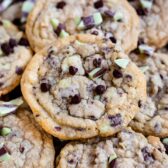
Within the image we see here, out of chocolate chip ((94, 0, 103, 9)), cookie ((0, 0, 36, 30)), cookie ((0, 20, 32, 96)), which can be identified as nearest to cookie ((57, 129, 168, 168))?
cookie ((0, 20, 32, 96))

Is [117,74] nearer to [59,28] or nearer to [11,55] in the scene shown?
[59,28]

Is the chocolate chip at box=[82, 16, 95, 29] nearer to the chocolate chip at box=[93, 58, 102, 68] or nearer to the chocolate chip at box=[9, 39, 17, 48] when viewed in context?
the chocolate chip at box=[93, 58, 102, 68]

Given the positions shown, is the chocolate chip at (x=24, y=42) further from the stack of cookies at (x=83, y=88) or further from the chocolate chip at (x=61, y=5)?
the chocolate chip at (x=61, y=5)

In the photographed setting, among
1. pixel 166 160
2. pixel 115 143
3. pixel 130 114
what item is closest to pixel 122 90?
pixel 130 114

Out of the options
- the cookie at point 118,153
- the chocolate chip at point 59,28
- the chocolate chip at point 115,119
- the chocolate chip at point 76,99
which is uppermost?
the chocolate chip at point 59,28

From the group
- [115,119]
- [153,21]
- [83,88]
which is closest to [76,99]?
[83,88]

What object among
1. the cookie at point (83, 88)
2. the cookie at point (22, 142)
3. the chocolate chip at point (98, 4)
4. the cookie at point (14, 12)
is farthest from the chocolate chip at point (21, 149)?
the chocolate chip at point (98, 4)
